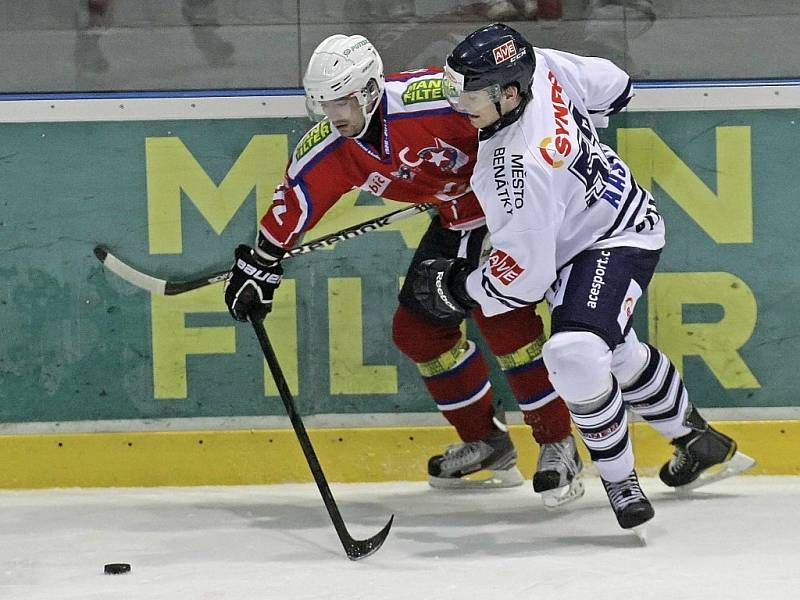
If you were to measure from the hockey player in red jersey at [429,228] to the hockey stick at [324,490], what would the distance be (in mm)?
125

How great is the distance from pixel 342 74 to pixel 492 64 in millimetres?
382

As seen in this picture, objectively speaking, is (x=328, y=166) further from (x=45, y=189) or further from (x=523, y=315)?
(x=45, y=189)

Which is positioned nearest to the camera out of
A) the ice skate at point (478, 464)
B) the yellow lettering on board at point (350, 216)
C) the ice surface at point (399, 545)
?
the ice surface at point (399, 545)

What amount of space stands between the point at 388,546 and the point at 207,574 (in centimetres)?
46

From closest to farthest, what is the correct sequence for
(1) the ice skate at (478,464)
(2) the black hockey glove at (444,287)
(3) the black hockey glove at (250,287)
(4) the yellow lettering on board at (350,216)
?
(2) the black hockey glove at (444,287)
(3) the black hockey glove at (250,287)
(1) the ice skate at (478,464)
(4) the yellow lettering on board at (350,216)

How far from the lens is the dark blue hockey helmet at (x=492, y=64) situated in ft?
9.30

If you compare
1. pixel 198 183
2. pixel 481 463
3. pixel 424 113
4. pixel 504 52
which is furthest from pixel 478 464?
pixel 504 52

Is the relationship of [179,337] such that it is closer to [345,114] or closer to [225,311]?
[225,311]

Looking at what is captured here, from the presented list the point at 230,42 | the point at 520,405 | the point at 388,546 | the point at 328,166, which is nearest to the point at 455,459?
the point at 520,405

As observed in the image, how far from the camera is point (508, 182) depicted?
2809mm

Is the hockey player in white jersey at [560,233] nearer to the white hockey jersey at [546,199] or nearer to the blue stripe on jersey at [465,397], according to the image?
the white hockey jersey at [546,199]

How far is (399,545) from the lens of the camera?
3.03 m

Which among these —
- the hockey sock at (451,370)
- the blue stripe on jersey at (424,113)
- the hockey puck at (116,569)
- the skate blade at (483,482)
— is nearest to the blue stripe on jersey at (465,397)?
the hockey sock at (451,370)

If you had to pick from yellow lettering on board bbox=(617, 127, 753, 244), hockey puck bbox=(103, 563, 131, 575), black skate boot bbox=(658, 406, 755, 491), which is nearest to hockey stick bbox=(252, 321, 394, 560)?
hockey puck bbox=(103, 563, 131, 575)
